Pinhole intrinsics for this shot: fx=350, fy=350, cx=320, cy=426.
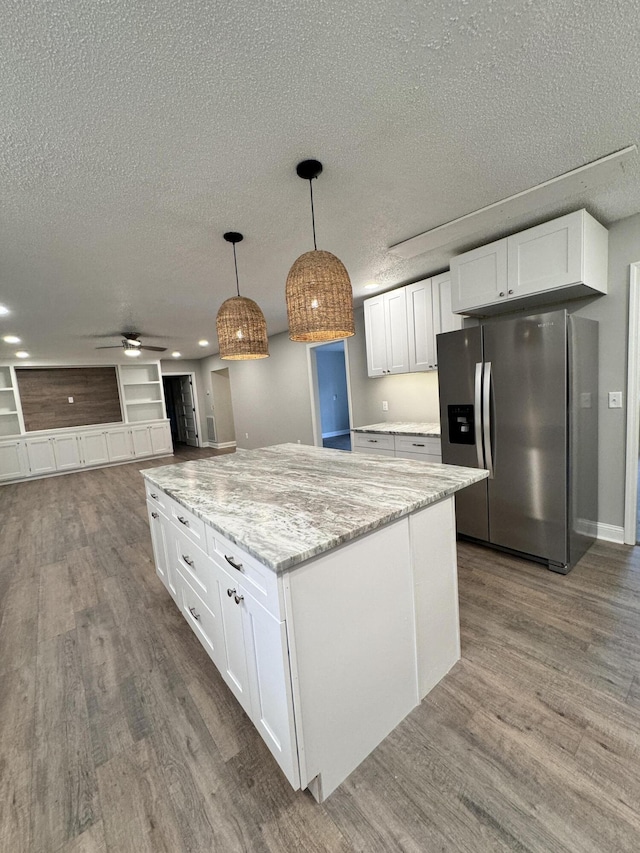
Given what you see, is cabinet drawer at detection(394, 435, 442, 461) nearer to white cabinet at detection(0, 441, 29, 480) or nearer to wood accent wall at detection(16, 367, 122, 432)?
wood accent wall at detection(16, 367, 122, 432)

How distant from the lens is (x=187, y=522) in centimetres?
173

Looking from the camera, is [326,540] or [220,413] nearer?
[326,540]

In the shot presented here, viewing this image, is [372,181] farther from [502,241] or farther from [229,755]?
[229,755]

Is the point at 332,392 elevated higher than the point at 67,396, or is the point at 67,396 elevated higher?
the point at 67,396

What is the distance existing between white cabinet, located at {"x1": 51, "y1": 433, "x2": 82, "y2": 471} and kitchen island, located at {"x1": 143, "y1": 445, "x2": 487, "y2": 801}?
282 inches

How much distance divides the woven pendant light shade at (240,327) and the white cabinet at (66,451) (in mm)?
7130

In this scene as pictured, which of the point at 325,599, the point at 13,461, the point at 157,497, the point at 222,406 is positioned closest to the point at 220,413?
the point at 222,406

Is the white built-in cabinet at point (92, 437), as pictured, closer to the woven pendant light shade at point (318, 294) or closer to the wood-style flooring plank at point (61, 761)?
the wood-style flooring plank at point (61, 761)

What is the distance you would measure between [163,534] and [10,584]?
1.69m

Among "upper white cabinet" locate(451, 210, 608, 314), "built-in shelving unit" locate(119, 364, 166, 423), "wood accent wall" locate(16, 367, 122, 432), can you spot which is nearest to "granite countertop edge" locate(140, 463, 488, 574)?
"upper white cabinet" locate(451, 210, 608, 314)

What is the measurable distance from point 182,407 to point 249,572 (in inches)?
399

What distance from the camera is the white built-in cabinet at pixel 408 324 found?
330cm

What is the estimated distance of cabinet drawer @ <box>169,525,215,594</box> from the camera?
157 centimetres

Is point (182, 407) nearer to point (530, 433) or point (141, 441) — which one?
point (141, 441)
